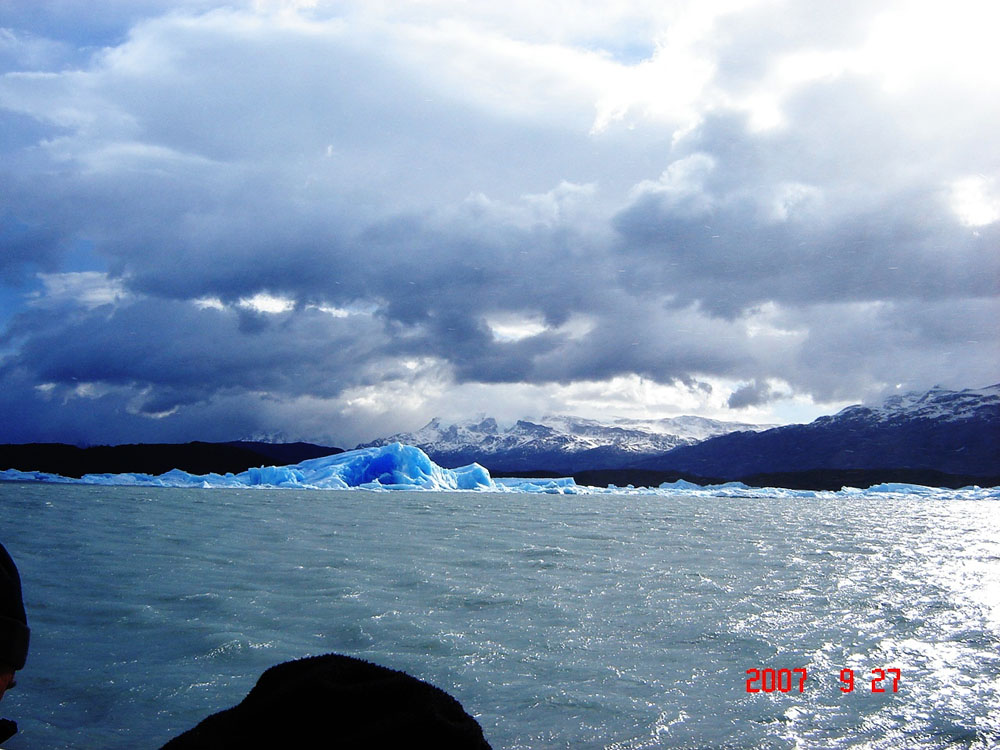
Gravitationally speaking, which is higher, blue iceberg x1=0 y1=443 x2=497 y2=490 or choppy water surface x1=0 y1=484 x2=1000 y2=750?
choppy water surface x1=0 y1=484 x2=1000 y2=750

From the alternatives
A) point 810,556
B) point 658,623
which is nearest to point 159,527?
point 658,623

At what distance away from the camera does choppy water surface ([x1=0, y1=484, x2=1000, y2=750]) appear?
4.78 meters

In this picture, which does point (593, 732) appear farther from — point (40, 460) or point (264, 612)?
point (40, 460)

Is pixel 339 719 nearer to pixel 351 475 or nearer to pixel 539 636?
pixel 539 636
